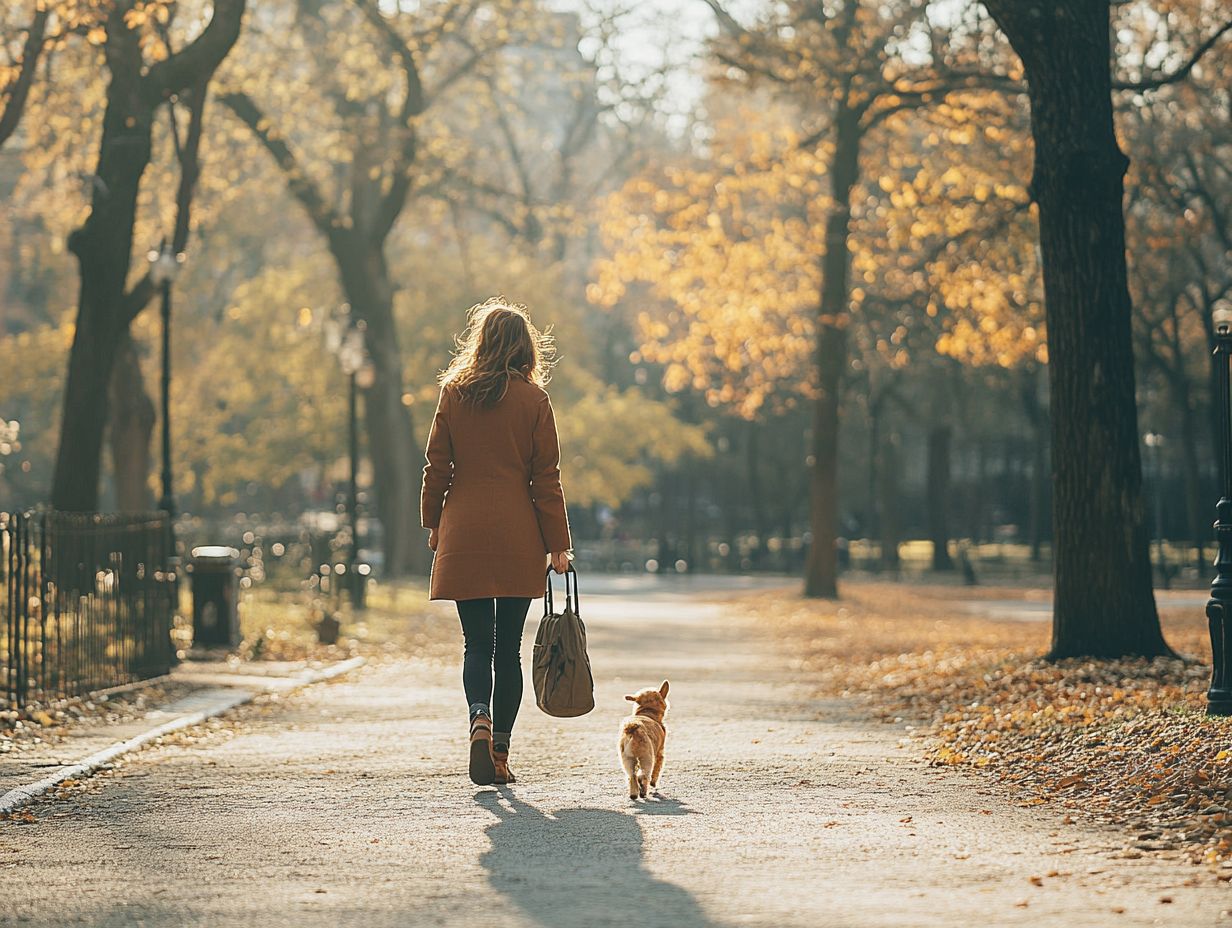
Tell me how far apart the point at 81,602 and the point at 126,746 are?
312 cm

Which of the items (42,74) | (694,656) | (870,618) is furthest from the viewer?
(870,618)

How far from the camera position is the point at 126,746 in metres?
11.3

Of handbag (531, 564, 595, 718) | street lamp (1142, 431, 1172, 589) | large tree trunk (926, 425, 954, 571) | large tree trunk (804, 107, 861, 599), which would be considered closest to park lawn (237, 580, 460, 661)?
large tree trunk (804, 107, 861, 599)

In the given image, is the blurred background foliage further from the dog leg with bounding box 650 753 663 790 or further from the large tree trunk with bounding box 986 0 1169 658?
the dog leg with bounding box 650 753 663 790

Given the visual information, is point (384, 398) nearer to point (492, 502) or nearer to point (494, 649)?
point (494, 649)

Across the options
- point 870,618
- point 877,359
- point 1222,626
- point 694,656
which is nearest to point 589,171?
point 877,359

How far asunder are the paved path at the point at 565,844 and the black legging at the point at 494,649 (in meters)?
0.46

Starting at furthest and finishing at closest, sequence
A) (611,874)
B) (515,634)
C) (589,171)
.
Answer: (589,171) → (515,634) → (611,874)

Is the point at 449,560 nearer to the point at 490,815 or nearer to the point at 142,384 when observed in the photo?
the point at 490,815

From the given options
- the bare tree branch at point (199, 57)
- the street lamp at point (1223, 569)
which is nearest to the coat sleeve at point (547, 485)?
the street lamp at point (1223, 569)

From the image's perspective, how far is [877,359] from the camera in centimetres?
4369

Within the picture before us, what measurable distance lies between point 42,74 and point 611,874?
19540mm

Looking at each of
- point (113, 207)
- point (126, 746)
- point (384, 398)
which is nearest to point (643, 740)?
point (126, 746)

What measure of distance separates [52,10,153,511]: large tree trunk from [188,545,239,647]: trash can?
2.30 meters
